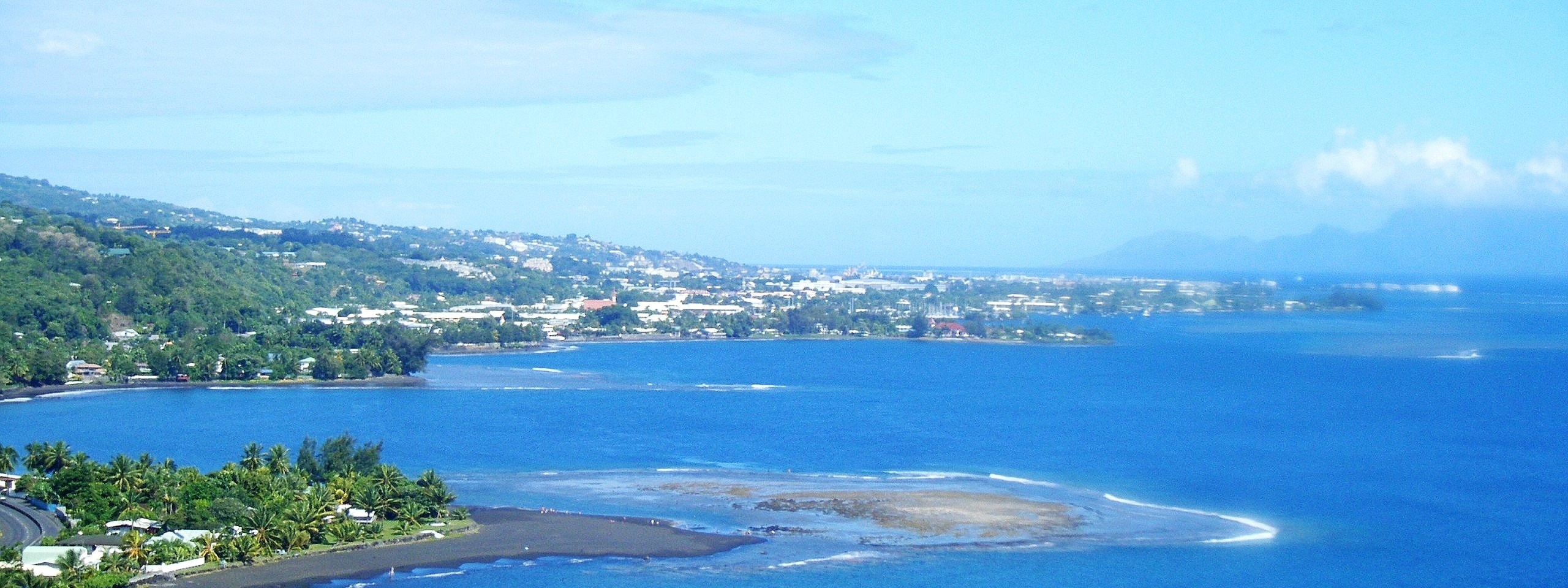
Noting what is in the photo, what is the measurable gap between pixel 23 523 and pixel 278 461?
4560 mm

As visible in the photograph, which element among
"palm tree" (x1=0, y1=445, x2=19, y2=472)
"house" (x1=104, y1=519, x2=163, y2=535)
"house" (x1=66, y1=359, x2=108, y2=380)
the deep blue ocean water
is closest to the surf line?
the deep blue ocean water

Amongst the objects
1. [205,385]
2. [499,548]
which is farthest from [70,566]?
[205,385]

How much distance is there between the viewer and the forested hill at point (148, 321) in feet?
169

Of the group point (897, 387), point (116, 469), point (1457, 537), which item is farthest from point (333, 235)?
point (1457, 537)

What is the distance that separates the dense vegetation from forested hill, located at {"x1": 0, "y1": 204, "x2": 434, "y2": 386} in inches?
885

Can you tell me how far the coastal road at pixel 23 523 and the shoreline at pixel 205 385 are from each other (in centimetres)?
2050

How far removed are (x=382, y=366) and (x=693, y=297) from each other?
164 feet

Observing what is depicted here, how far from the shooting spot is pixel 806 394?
1962 inches

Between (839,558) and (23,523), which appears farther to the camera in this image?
(23,523)

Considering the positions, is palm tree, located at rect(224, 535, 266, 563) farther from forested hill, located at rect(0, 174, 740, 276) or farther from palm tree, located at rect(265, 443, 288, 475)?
forested hill, located at rect(0, 174, 740, 276)

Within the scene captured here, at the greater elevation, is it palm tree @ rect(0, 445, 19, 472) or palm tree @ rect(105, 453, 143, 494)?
palm tree @ rect(105, 453, 143, 494)

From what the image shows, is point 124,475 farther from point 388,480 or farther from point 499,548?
point 499,548

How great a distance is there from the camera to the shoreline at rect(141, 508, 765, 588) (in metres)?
22.4

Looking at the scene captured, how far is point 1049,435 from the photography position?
131ft
